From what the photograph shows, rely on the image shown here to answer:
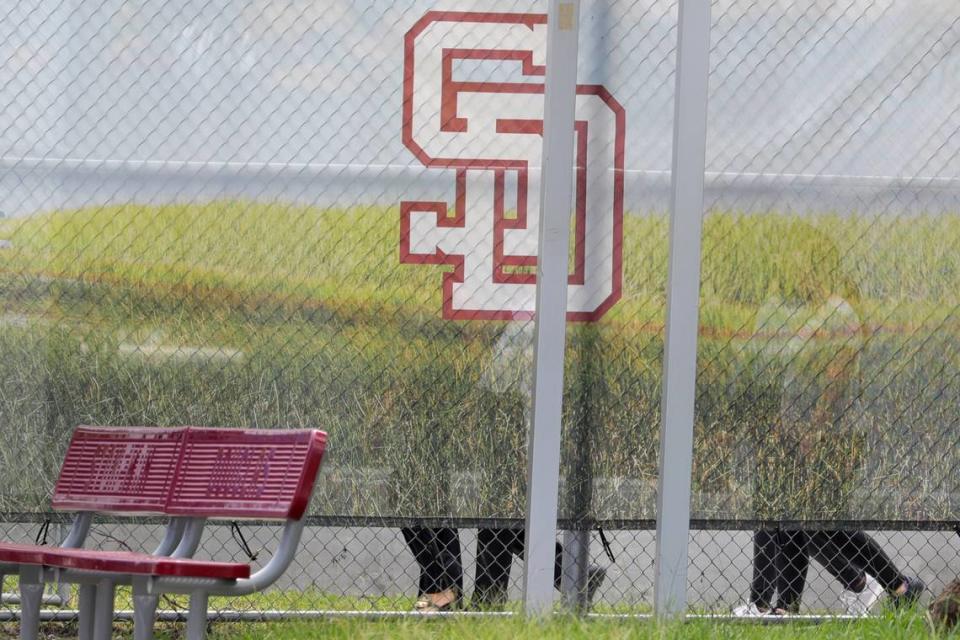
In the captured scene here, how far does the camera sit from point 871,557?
13.8ft

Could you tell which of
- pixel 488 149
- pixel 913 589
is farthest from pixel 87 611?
pixel 913 589

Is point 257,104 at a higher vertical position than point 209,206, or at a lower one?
higher

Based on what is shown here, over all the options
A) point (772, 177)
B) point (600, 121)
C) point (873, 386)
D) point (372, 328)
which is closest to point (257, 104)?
point (372, 328)

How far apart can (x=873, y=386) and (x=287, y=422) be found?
197 cm

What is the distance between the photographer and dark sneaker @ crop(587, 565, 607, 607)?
161 inches

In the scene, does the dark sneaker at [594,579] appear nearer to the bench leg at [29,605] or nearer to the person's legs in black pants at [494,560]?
the person's legs in black pants at [494,560]

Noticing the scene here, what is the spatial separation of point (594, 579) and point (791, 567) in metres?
0.70

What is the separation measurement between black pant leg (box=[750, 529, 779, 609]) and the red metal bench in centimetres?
173

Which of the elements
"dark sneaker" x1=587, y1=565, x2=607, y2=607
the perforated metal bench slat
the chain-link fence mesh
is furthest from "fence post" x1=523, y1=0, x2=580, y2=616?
Result: the perforated metal bench slat

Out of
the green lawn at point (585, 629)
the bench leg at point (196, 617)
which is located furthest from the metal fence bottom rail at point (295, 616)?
the bench leg at point (196, 617)

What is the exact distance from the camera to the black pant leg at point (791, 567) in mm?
4219

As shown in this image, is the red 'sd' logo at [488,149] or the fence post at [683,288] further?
the red 'sd' logo at [488,149]

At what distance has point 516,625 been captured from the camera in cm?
359

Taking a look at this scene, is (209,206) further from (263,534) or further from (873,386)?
(873,386)
